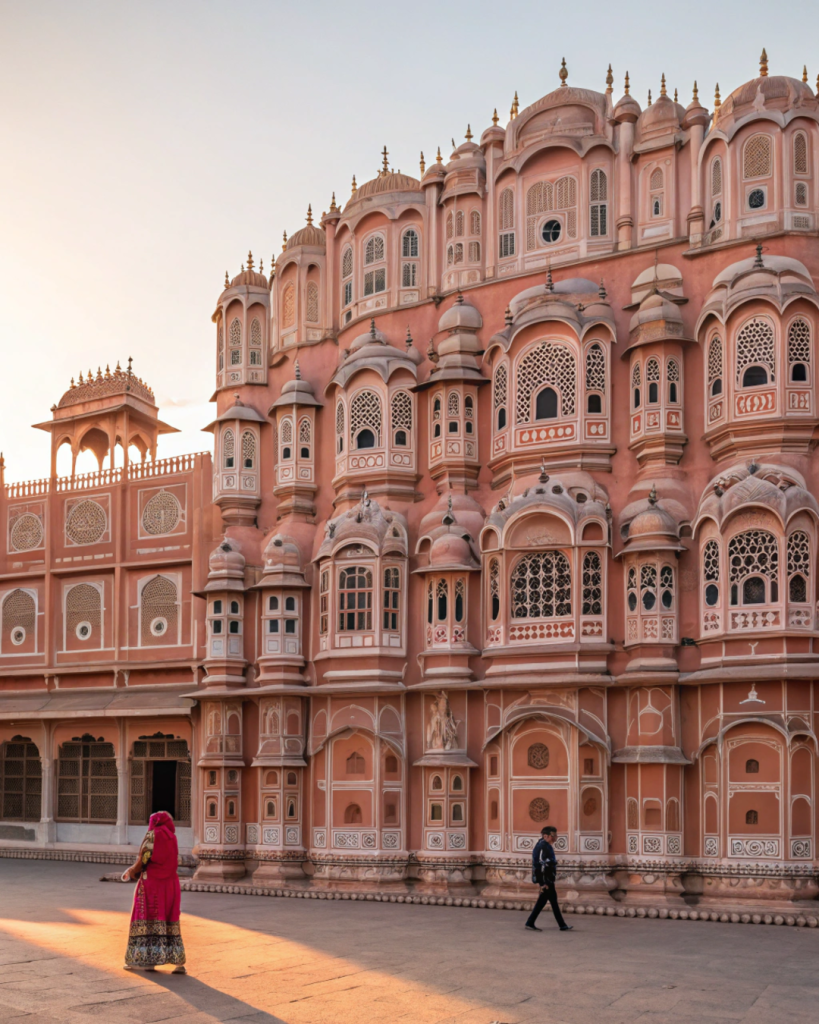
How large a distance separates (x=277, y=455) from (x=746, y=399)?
10.1m

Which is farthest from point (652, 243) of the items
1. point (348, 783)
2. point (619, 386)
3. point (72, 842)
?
point (72, 842)

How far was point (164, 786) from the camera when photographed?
28.3m

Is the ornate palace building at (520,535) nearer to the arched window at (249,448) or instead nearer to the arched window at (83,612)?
the arched window at (249,448)

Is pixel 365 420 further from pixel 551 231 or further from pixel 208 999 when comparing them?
pixel 208 999

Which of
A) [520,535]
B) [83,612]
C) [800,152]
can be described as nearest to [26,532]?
[83,612]

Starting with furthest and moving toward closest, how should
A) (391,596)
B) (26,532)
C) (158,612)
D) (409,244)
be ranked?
(26,532) < (158,612) < (409,244) < (391,596)

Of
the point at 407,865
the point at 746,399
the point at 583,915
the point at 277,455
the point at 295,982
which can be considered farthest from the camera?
the point at 277,455

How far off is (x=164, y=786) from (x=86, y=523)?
6497mm

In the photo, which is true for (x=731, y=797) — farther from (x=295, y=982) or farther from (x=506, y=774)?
(x=295, y=982)

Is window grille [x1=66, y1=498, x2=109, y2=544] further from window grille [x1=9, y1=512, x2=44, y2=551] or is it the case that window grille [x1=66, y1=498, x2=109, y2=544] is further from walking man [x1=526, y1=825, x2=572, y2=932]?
walking man [x1=526, y1=825, x2=572, y2=932]

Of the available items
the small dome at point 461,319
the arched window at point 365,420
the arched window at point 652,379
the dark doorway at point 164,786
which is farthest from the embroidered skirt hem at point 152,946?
the dark doorway at point 164,786

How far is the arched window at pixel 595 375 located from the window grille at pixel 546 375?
27cm

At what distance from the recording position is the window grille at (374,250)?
2561cm

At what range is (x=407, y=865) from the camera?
22234 mm
